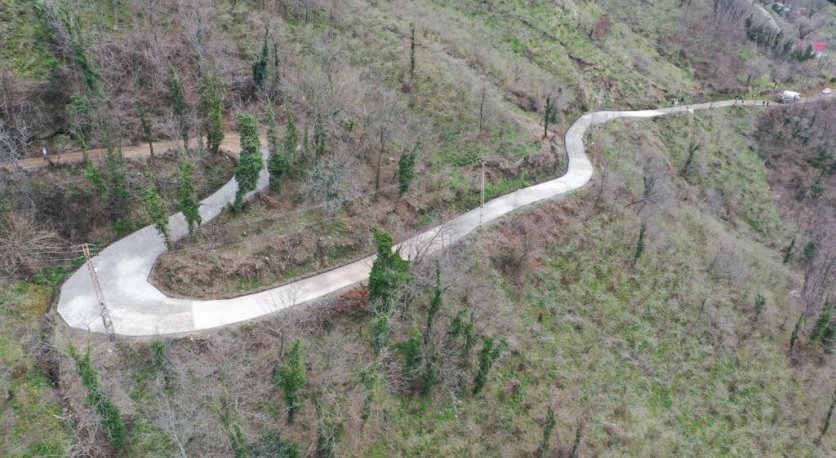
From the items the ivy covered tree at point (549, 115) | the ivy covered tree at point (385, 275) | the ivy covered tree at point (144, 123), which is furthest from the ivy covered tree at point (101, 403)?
the ivy covered tree at point (549, 115)

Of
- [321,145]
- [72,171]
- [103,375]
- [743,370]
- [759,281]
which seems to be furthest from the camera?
[759,281]

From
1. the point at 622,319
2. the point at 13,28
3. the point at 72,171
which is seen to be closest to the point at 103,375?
the point at 72,171

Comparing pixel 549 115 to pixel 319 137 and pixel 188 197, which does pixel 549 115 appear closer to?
pixel 319 137

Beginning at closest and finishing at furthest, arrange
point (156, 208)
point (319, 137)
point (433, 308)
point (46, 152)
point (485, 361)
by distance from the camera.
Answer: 1. point (156, 208)
2. point (485, 361)
3. point (433, 308)
4. point (46, 152)
5. point (319, 137)

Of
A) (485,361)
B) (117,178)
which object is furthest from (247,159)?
(485,361)

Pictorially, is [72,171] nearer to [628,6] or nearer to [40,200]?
[40,200]

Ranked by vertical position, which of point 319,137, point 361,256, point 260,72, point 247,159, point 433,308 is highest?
point 260,72

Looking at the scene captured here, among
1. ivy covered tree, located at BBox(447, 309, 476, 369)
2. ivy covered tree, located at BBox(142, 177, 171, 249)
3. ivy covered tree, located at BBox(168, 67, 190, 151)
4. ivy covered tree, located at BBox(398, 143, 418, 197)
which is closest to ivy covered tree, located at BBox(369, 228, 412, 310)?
ivy covered tree, located at BBox(447, 309, 476, 369)
